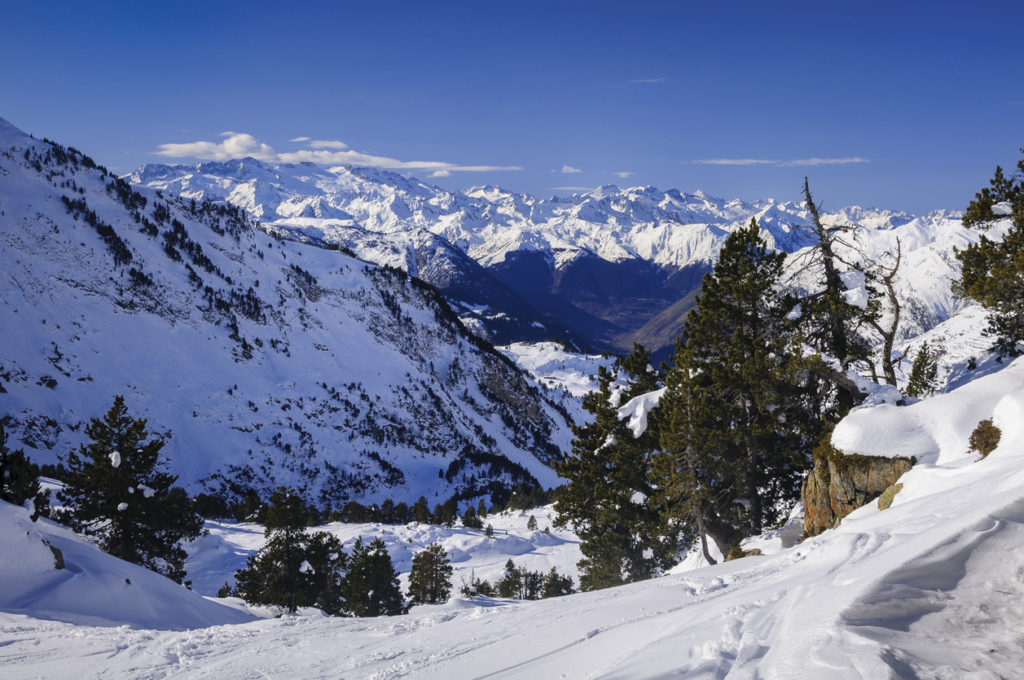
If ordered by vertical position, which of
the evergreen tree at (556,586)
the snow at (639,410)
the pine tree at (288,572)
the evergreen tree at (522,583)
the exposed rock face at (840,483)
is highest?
the snow at (639,410)

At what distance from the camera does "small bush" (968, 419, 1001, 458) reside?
539 inches

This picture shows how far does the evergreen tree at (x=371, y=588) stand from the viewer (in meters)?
38.6

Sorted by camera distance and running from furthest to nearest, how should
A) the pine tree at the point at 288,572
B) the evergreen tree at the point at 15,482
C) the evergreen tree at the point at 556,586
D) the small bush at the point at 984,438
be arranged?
the evergreen tree at the point at 556,586, the pine tree at the point at 288,572, the evergreen tree at the point at 15,482, the small bush at the point at 984,438

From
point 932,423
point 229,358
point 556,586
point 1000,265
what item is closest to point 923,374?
point 1000,265

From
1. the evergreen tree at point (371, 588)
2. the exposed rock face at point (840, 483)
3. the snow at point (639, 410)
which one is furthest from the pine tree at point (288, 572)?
the exposed rock face at point (840, 483)

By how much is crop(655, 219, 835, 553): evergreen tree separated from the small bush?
568 cm

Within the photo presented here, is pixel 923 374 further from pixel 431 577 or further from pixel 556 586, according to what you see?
pixel 431 577

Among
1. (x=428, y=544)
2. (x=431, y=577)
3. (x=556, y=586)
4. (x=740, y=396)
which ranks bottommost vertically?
(x=556, y=586)

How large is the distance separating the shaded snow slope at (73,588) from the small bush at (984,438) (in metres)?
23.2

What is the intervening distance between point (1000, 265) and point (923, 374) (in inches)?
627

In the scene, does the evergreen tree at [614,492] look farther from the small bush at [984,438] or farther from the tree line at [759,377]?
the small bush at [984,438]

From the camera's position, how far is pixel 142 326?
12181 cm

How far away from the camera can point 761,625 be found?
23.6ft

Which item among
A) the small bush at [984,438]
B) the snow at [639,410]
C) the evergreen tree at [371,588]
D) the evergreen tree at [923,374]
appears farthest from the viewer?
the evergreen tree at [371,588]
